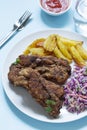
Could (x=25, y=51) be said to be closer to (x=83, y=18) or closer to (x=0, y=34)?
(x=0, y=34)

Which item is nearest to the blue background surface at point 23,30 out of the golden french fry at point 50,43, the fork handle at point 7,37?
the fork handle at point 7,37

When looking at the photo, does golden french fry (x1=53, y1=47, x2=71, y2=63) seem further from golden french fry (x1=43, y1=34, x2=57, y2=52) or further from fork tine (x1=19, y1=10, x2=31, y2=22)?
fork tine (x1=19, y1=10, x2=31, y2=22)

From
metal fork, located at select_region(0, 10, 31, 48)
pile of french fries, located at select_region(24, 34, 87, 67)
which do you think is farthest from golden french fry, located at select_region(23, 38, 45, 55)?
metal fork, located at select_region(0, 10, 31, 48)

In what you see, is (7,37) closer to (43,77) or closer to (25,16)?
(25,16)

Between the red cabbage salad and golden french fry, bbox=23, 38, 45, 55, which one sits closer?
the red cabbage salad

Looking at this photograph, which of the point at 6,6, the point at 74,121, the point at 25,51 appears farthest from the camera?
the point at 6,6

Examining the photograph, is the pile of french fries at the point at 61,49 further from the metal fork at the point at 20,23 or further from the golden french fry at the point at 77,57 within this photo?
the metal fork at the point at 20,23

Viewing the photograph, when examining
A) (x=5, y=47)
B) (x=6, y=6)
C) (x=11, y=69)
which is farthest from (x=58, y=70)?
(x=6, y=6)
